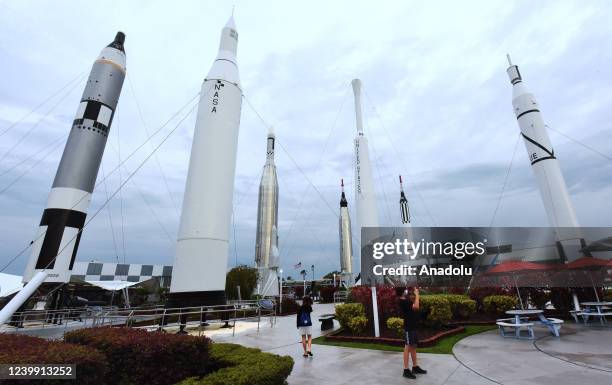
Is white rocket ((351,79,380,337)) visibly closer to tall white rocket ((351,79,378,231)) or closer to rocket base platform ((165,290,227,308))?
tall white rocket ((351,79,378,231))

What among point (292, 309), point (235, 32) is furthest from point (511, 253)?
point (235, 32)

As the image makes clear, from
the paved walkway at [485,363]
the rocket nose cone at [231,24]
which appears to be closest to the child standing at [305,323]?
the paved walkway at [485,363]

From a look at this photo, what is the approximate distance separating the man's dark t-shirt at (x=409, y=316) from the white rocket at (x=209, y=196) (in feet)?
25.4

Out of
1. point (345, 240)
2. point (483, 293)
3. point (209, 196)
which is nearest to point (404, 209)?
point (345, 240)

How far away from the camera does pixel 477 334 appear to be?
977 centimetres

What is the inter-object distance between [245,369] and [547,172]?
19.5 metres

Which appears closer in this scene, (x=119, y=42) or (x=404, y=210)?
(x=119, y=42)

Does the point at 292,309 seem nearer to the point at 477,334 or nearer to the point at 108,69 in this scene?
the point at 477,334

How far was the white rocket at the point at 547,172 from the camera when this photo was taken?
51.5 feet

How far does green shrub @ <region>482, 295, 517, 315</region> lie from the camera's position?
12.3m

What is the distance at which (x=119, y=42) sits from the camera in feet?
59.8

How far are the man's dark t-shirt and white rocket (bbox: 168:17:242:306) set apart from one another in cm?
775

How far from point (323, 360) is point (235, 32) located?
15196mm

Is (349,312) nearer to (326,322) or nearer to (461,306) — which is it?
(326,322)
